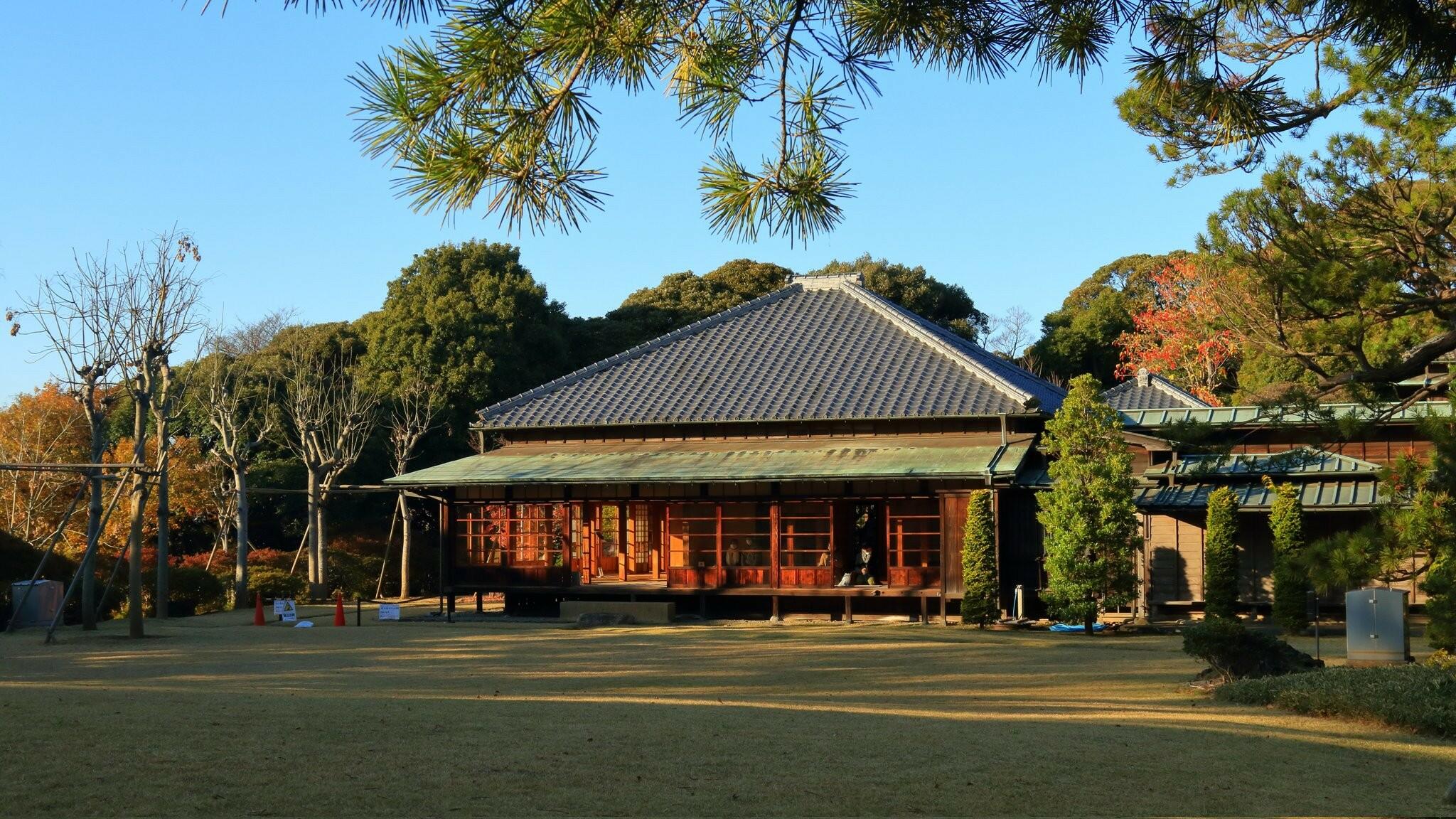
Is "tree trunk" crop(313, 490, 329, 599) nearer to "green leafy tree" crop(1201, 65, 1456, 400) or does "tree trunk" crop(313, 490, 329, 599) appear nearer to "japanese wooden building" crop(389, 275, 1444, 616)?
"japanese wooden building" crop(389, 275, 1444, 616)

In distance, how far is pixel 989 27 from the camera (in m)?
6.34

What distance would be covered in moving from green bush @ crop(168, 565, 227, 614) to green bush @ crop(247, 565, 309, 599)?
1.53 m

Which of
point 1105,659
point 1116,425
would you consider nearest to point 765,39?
point 1105,659

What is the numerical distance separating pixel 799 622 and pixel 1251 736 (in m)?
13.2

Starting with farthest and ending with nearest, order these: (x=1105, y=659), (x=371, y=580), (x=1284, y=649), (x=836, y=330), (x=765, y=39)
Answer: (x=371, y=580), (x=836, y=330), (x=1105, y=659), (x=1284, y=649), (x=765, y=39)

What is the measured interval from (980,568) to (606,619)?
6459mm

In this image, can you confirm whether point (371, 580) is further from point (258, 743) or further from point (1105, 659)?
point (258, 743)

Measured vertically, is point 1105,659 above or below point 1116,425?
below

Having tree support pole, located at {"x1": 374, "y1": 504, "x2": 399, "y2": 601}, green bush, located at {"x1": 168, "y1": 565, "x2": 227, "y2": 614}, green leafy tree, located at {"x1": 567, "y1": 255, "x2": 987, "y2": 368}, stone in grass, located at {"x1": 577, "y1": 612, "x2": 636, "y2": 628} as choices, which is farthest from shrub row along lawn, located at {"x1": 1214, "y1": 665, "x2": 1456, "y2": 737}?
green leafy tree, located at {"x1": 567, "y1": 255, "x2": 987, "y2": 368}

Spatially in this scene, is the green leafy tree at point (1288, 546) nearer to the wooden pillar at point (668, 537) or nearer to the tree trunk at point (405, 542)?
the wooden pillar at point (668, 537)

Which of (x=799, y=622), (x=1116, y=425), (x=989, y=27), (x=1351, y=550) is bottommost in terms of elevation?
(x=799, y=622)

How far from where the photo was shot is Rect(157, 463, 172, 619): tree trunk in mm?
21234

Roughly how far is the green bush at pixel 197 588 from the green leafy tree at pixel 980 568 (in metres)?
15.0

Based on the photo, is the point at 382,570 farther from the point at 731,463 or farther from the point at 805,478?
the point at 805,478
